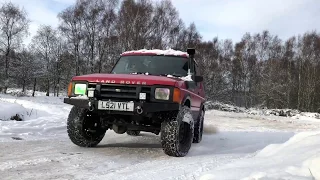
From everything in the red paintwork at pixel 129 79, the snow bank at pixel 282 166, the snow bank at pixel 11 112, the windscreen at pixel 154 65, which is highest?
the windscreen at pixel 154 65

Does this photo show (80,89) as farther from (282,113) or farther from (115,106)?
(282,113)

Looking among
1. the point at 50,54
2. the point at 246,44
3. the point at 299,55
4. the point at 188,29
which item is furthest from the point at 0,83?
the point at 299,55

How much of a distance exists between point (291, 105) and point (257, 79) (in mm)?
9423

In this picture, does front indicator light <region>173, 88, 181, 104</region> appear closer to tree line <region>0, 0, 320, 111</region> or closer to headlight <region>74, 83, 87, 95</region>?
headlight <region>74, 83, 87, 95</region>

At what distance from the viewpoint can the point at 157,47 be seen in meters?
37.9

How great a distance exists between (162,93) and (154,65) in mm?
1516

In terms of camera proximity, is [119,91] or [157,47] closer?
[119,91]

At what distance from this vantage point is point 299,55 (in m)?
45.4

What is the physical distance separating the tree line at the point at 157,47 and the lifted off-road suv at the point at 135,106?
28090 millimetres

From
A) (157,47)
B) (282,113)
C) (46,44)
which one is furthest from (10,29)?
(282,113)

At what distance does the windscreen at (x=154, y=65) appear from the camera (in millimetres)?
6195

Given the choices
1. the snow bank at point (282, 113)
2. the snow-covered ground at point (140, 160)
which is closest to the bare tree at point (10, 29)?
the snow bank at point (282, 113)

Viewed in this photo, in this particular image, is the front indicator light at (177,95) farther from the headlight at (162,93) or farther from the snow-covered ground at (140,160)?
the snow-covered ground at (140,160)

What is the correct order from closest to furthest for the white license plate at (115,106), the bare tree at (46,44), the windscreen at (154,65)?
the white license plate at (115,106), the windscreen at (154,65), the bare tree at (46,44)
